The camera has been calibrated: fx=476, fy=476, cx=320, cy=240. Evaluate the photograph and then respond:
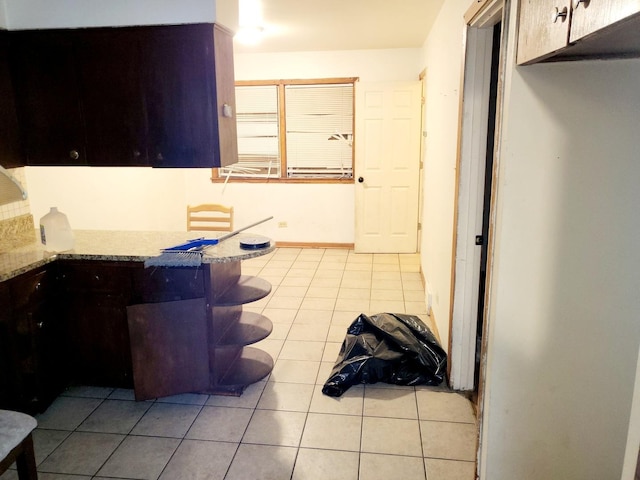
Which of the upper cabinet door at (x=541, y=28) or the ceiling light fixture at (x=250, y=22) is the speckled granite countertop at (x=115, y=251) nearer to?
the upper cabinet door at (x=541, y=28)

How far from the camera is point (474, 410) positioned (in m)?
2.55

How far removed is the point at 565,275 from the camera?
5.11 ft

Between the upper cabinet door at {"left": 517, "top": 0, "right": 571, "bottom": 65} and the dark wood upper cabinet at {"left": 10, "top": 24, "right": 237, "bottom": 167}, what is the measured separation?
1680mm

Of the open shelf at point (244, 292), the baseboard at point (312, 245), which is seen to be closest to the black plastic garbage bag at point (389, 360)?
the open shelf at point (244, 292)

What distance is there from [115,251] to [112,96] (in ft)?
2.86

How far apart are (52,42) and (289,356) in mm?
2355

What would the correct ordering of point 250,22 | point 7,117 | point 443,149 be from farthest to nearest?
point 250,22 → point 443,149 → point 7,117

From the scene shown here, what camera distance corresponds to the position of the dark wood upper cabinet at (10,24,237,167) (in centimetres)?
259

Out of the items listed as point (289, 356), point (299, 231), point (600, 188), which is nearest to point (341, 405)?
point (289, 356)

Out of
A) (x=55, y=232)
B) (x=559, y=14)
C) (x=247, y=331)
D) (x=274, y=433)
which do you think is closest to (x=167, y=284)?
(x=247, y=331)

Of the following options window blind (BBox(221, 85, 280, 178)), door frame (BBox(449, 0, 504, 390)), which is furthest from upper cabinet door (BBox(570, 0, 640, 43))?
window blind (BBox(221, 85, 280, 178))

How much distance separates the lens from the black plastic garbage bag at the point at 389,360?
2.78 m

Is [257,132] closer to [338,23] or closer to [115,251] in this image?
[338,23]

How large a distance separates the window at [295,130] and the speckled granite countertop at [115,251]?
10.1 ft
